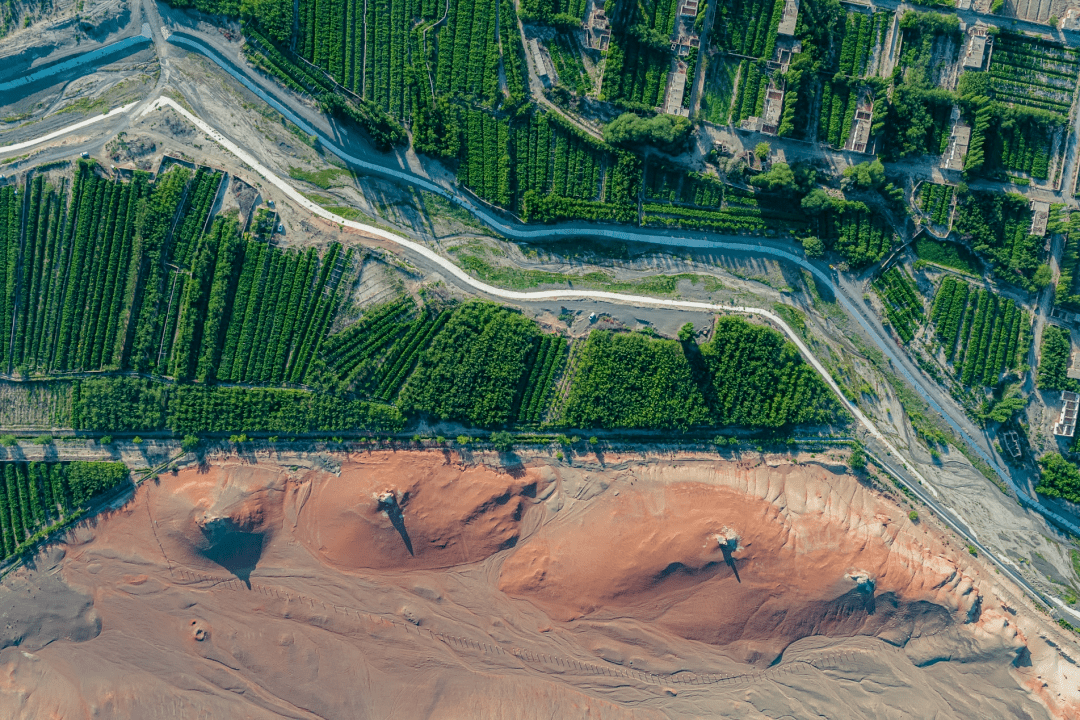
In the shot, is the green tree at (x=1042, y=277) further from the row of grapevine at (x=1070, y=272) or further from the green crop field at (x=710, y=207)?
the green crop field at (x=710, y=207)

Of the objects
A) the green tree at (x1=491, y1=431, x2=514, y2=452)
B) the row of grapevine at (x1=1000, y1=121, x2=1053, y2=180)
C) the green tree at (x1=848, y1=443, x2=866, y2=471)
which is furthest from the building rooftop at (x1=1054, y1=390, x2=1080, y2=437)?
the green tree at (x1=491, y1=431, x2=514, y2=452)

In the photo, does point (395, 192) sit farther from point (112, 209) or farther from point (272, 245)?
point (112, 209)

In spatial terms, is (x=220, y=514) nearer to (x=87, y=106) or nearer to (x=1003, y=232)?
(x=87, y=106)

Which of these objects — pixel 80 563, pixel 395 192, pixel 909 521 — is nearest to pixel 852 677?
pixel 909 521

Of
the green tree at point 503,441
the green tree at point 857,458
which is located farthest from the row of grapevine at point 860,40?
the green tree at point 503,441

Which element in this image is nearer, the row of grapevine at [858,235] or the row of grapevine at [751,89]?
the row of grapevine at [751,89]
